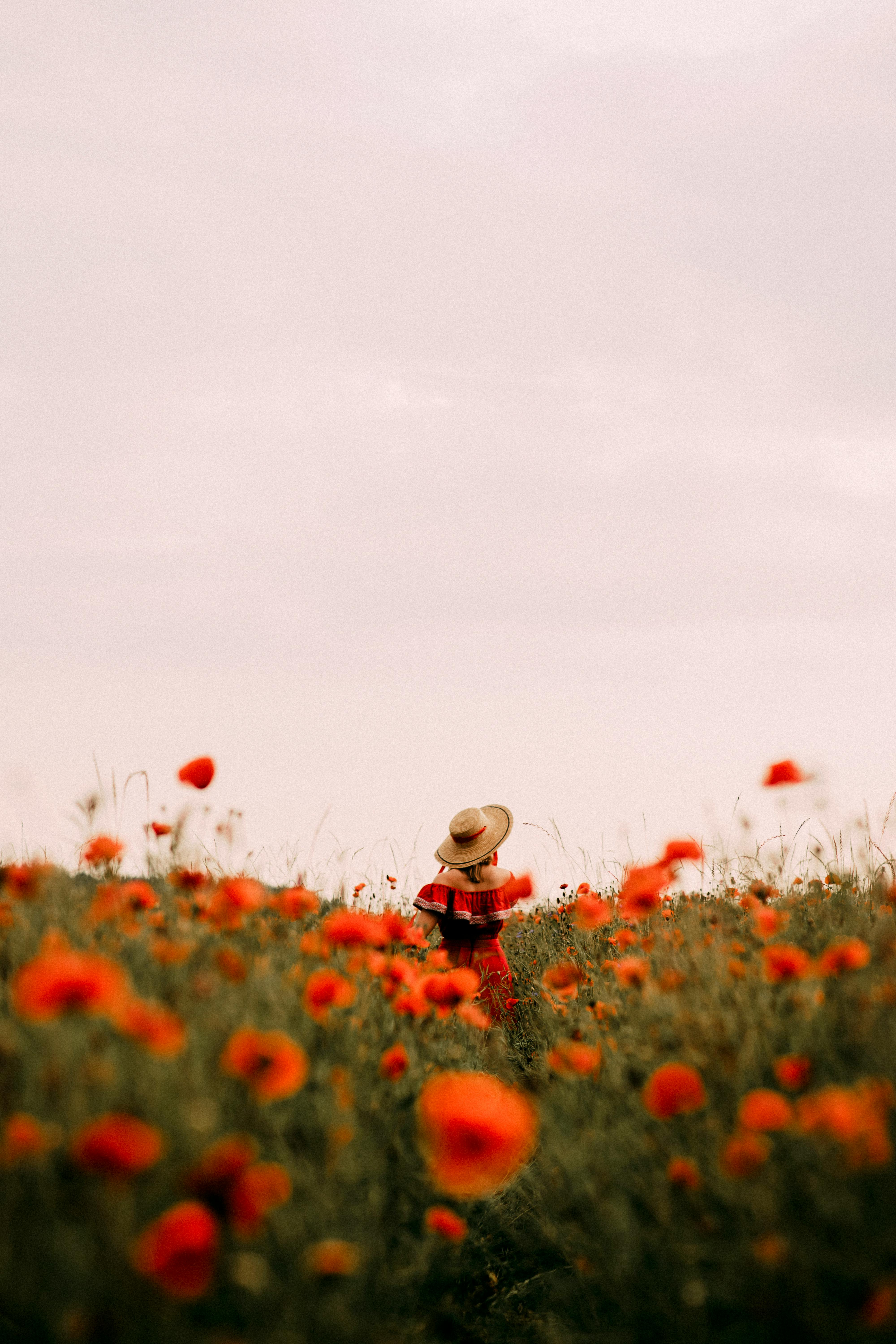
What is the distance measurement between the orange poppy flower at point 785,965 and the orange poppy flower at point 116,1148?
1638mm

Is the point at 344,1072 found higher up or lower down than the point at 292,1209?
higher up

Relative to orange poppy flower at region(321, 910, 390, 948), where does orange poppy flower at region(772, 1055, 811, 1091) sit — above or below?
below

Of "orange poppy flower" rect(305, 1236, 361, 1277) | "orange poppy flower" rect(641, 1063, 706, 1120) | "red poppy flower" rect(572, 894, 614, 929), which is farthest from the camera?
"red poppy flower" rect(572, 894, 614, 929)

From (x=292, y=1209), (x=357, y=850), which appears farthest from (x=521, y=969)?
(x=292, y=1209)

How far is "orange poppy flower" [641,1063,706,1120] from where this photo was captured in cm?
191

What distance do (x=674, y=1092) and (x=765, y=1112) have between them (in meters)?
0.21

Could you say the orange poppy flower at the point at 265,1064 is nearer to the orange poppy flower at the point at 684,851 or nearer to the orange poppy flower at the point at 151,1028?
the orange poppy flower at the point at 151,1028

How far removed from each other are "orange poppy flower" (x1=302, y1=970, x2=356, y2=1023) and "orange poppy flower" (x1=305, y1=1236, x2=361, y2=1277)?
2.00 feet

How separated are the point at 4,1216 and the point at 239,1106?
472 millimetres

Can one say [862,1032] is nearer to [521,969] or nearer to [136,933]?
[136,933]

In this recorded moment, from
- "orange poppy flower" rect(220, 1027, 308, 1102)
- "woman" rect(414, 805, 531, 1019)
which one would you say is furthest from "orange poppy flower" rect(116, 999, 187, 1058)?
"woman" rect(414, 805, 531, 1019)

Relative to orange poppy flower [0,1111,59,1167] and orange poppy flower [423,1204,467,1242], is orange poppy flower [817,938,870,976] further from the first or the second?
orange poppy flower [0,1111,59,1167]

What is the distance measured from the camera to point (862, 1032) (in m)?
2.22

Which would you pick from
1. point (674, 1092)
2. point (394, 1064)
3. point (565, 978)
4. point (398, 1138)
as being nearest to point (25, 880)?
point (394, 1064)
